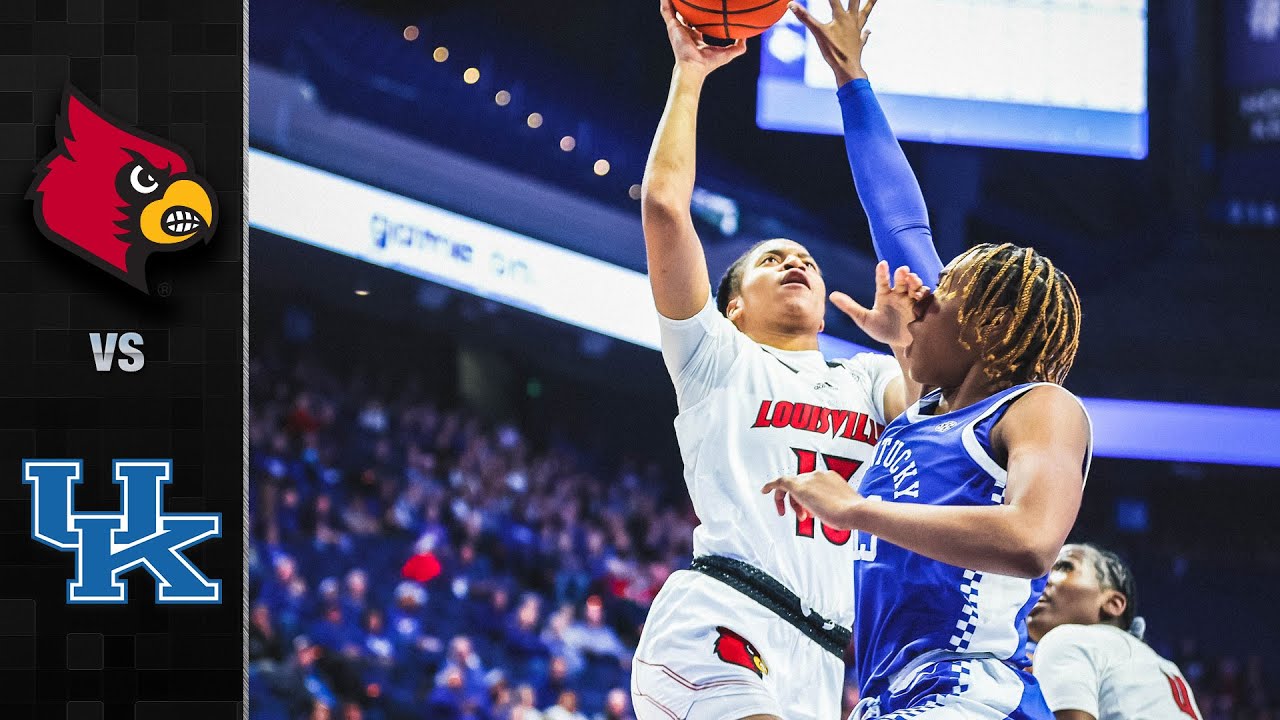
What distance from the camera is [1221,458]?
16984 mm

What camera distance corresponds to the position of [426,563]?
11.6 m

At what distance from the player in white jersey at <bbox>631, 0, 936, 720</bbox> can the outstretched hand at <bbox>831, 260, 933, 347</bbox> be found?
56 cm

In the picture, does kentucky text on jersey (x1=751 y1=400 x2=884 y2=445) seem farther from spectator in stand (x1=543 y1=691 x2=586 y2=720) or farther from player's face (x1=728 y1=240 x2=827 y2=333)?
spectator in stand (x1=543 y1=691 x2=586 y2=720)

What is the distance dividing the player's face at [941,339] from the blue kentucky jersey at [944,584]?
95mm

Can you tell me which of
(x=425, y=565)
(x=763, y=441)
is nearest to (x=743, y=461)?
(x=763, y=441)

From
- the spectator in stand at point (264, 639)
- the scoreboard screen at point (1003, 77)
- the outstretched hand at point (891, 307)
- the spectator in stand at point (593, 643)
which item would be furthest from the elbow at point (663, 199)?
the scoreboard screen at point (1003, 77)

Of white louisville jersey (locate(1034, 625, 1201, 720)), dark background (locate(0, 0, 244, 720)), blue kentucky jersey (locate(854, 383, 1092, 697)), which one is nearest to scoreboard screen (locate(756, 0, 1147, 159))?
white louisville jersey (locate(1034, 625, 1201, 720))

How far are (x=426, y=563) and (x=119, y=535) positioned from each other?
8.43 meters

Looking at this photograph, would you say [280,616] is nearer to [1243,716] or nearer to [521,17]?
[521,17]

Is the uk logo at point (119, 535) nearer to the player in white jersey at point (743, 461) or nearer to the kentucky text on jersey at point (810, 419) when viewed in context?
the player in white jersey at point (743, 461)

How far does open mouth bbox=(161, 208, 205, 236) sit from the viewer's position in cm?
339

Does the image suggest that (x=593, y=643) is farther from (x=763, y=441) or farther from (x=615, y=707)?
(x=763, y=441)

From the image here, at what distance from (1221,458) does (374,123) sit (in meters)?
11.1

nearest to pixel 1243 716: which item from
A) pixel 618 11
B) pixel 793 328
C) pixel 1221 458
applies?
pixel 1221 458
